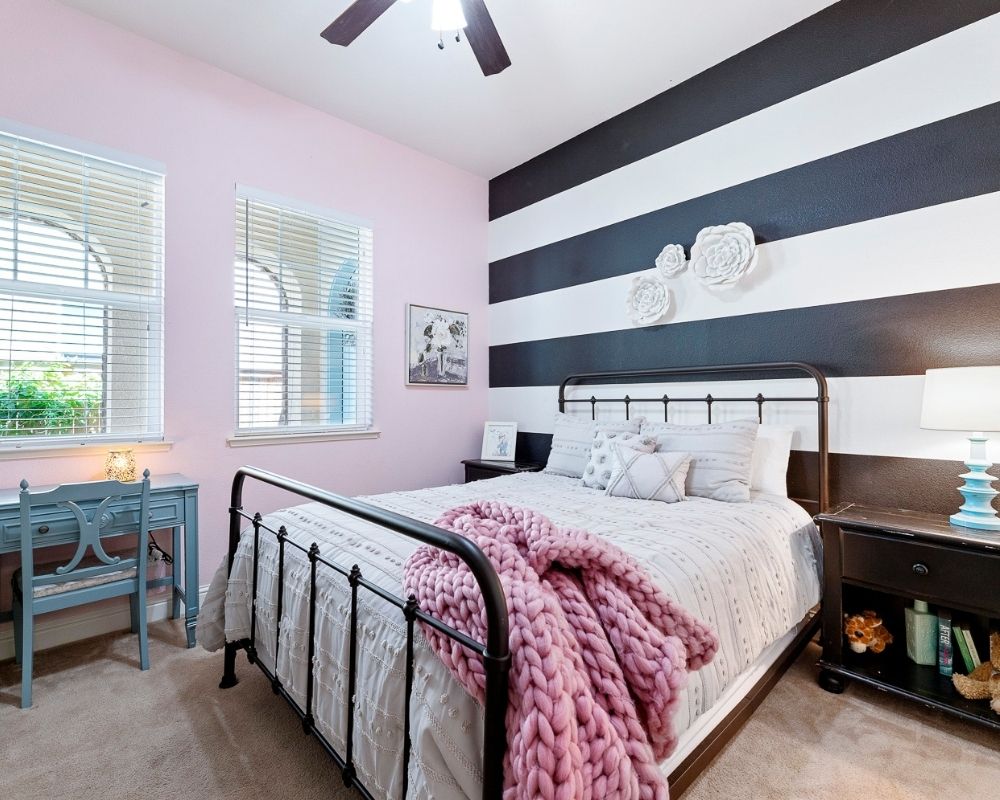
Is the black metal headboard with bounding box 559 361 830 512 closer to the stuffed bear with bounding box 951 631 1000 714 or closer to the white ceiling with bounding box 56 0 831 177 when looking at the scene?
the stuffed bear with bounding box 951 631 1000 714

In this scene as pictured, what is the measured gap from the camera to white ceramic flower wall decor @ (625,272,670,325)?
Result: 9.24 feet

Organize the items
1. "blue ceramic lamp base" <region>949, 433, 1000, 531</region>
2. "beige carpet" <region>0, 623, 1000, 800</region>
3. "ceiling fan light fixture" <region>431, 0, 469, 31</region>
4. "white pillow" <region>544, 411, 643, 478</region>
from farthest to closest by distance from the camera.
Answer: "white pillow" <region>544, 411, 643, 478</region> < "ceiling fan light fixture" <region>431, 0, 469, 31</region> < "blue ceramic lamp base" <region>949, 433, 1000, 531</region> < "beige carpet" <region>0, 623, 1000, 800</region>

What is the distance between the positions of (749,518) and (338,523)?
1464 mm

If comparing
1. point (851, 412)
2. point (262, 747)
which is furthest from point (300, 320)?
point (851, 412)

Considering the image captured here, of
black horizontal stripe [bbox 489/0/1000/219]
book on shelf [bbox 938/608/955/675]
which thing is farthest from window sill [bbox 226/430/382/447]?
book on shelf [bbox 938/608/955/675]

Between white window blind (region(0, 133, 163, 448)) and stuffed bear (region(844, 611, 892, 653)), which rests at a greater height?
white window blind (region(0, 133, 163, 448))

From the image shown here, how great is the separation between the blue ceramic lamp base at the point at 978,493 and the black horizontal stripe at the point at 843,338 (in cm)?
39

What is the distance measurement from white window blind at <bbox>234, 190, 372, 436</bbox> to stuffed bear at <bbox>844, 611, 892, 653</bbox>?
2683mm

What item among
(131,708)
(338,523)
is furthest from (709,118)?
(131,708)

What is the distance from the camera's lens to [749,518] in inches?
72.2

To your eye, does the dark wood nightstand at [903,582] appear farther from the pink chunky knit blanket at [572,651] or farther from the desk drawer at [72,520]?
the desk drawer at [72,520]

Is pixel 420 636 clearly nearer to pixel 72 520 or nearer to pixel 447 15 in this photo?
pixel 72 520

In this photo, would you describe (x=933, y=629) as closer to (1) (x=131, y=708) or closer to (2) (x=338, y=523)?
(2) (x=338, y=523)

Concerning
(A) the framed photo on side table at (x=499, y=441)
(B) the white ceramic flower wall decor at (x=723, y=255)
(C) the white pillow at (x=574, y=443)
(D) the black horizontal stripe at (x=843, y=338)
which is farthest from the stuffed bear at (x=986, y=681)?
(A) the framed photo on side table at (x=499, y=441)
